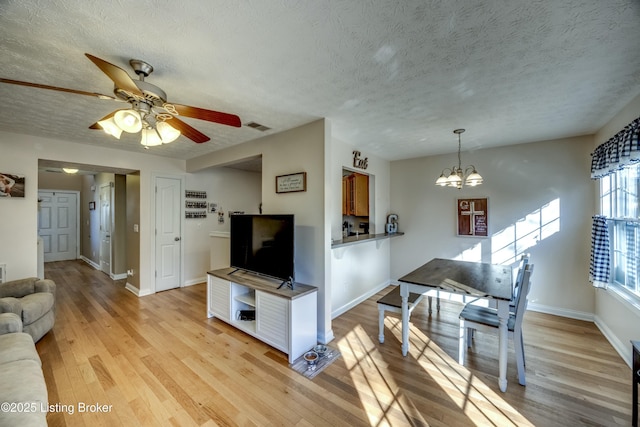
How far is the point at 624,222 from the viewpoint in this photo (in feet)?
8.49

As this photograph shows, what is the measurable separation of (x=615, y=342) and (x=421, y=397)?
2347 mm

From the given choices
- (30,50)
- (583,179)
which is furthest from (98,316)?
(583,179)

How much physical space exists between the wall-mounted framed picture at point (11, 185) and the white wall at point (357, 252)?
12.5 feet

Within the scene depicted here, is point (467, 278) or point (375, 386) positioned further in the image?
point (467, 278)

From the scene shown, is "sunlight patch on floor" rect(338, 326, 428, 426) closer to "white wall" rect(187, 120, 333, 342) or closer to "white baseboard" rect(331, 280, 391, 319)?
"white wall" rect(187, 120, 333, 342)

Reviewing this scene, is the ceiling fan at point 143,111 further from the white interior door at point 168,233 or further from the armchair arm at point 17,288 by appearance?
the white interior door at point 168,233

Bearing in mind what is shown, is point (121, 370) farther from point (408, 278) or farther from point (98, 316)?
point (408, 278)

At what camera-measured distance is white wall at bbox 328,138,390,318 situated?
11.3ft

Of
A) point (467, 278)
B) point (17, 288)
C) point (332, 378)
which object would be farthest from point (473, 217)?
point (17, 288)

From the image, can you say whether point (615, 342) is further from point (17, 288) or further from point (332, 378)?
point (17, 288)

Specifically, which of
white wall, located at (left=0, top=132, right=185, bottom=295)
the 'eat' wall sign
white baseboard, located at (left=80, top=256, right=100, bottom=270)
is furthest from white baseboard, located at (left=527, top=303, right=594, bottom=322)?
white baseboard, located at (left=80, top=256, right=100, bottom=270)

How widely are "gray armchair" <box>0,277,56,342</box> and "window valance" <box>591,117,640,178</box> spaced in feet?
18.2

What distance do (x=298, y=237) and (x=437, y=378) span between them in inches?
73.1

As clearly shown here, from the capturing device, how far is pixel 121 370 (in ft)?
7.20
